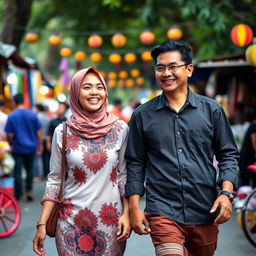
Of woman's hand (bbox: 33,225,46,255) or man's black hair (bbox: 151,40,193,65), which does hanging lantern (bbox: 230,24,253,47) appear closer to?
man's black hair (bbox: 151,40,193,65)

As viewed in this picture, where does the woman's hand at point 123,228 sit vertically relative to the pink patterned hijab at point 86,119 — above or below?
below

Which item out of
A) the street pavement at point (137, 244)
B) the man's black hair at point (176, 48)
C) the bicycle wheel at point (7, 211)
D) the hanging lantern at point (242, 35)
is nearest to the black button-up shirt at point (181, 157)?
the man's black hair at point (176, 48)

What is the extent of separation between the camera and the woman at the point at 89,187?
3877mm

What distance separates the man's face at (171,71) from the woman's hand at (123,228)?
0.83 m

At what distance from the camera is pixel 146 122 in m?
3.88

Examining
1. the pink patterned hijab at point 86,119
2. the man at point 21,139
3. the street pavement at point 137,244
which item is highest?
the pink patterned hijab at point 86,119

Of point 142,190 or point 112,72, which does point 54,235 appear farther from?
point 112,72

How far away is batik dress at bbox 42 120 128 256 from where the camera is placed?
153 inches

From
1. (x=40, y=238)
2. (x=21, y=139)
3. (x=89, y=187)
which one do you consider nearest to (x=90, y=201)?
(x=89, y=187)

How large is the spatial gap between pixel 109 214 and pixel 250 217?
3.62 metres

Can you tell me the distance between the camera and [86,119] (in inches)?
156

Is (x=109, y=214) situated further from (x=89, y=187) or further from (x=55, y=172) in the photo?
(x=55, y=172)

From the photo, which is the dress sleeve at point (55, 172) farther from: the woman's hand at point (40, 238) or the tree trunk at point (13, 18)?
the tree trunk at point (13, 18)

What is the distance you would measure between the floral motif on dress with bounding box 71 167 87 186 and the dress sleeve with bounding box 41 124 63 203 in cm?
12
